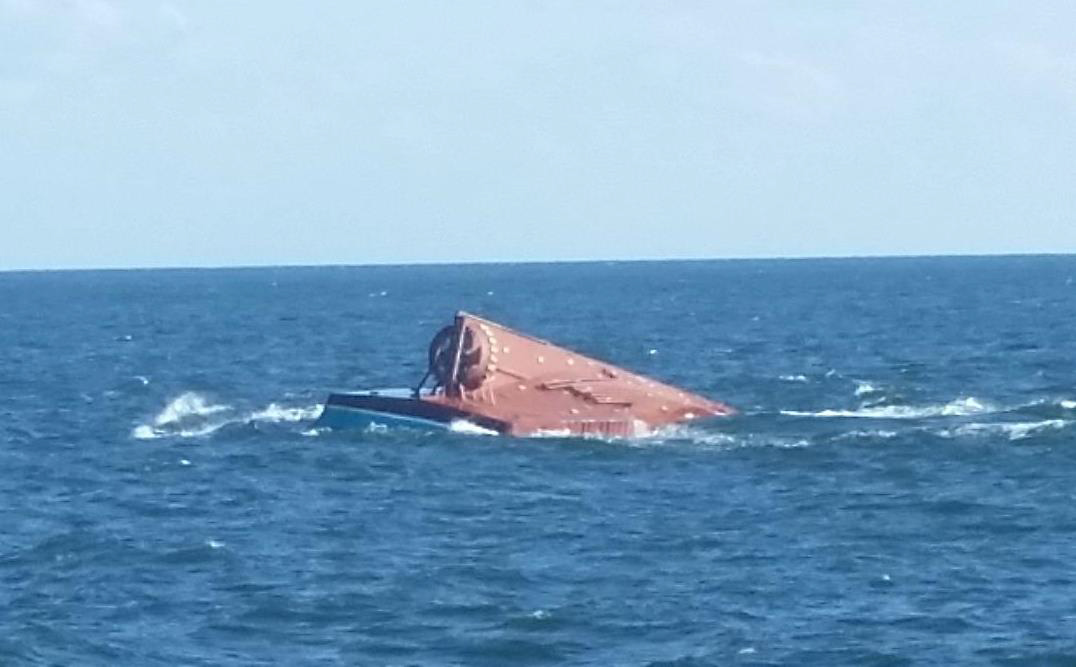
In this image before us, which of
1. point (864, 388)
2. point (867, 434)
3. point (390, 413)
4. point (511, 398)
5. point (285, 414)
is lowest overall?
point (285, 414)

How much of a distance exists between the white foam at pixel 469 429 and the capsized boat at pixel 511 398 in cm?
4

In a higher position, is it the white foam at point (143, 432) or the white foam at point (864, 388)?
the white foam at point (864, 388)

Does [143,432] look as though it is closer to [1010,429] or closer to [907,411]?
[907,411]

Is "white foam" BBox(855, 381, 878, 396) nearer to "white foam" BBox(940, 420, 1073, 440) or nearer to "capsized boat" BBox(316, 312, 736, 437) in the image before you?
"capsized boat" BBox(316, 312, 736, 437)

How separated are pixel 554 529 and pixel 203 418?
23.7 metres

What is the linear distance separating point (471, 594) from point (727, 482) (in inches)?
494

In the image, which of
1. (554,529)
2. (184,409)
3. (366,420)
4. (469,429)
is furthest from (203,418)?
(554,529)

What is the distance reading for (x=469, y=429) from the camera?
176ft

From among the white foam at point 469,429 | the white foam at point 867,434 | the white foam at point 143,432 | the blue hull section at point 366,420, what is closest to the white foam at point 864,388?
the white foam at point 867,434

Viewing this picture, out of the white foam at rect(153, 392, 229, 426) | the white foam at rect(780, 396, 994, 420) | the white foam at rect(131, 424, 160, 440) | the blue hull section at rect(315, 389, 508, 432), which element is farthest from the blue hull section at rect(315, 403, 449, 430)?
the white foam at rect(780, 396, 994, 420)

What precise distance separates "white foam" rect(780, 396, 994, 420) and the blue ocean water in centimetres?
20

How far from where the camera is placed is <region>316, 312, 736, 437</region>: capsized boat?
176 feet

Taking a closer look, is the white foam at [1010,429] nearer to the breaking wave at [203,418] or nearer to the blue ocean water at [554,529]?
the blue ocean water at [554,529]

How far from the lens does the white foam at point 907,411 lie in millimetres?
57062
